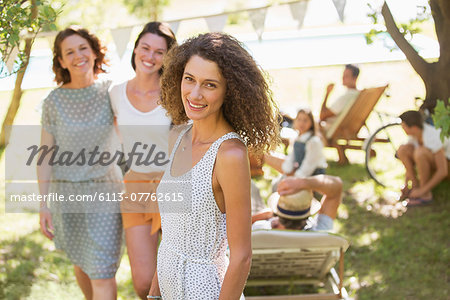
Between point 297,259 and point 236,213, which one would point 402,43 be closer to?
point 297,259

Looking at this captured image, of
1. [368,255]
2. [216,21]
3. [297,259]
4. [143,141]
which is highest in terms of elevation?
[216,21]

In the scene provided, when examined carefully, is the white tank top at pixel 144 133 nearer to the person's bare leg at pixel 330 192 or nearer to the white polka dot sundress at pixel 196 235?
the white polka dot sundress at pixel 196 235

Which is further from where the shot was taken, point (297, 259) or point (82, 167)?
point (297, 259)

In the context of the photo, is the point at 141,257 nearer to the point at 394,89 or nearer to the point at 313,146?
the point at 313,146

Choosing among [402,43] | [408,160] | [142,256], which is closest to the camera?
[142,256]

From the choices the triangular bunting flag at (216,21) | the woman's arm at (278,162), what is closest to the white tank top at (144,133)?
the woman's arm at (278,162)

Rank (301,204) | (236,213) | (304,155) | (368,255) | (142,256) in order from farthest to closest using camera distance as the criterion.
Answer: (304,155)
(368,255)
(301,204)
(142,256)
(236,213)

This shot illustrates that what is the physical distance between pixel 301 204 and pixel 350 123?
3656 mm

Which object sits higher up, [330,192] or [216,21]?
[216,21]

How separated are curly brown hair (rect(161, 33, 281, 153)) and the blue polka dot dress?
1121 millimetres

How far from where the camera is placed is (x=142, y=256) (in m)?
2.97

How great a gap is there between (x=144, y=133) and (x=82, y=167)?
0.44 metres

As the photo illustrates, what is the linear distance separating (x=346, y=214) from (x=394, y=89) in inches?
222

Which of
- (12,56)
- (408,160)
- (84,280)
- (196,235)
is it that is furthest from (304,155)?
(196,235)
